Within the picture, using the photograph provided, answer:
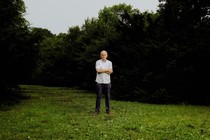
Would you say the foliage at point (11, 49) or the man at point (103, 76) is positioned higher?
the foliage at point (11, 49)

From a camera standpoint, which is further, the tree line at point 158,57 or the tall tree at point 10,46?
the tree line at point 158,57

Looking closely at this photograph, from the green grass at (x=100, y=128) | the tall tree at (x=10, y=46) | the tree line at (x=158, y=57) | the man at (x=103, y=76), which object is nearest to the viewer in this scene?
the green grass at (x=100, y=128)

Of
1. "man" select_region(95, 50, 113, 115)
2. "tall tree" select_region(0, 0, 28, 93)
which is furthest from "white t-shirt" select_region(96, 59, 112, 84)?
"tall tree" select_region(0, 0, 28, 93)

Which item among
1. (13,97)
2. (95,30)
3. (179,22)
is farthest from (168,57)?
(95,30)

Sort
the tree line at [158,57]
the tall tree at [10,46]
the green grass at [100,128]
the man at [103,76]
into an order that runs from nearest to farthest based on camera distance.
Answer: the green grass at [100,128] → the man at [103,76] → the tall tree at [10,46] → the tree line at [158,57]

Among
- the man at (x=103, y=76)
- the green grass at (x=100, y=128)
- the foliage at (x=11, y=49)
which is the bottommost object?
the green grass at (x=100, y=128)

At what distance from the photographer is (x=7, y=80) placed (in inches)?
1003

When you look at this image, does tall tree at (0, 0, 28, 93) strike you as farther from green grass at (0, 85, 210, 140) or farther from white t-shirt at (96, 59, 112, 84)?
green grass at (0, 85, 210, 140)

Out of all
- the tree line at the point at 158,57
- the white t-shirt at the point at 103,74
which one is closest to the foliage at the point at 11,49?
the tree line at the point at 158,57

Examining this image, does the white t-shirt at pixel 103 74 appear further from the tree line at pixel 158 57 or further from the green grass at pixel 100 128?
the tree line at pixel 158 57

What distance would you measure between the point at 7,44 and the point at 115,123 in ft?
40.8

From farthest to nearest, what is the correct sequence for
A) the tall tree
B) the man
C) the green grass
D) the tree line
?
1. the tree line
2. the tall tree
3. the man
4. the green grass

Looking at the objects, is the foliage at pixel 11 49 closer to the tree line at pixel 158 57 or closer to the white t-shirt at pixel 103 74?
the tree line at pixel 158 57

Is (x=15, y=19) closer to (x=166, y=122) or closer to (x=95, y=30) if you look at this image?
(x=166, y=122)
